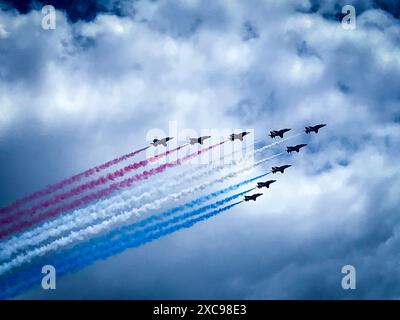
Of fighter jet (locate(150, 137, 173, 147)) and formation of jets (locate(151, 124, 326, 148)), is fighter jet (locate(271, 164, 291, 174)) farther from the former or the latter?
fighter jet (locate(150, 137, 173, 147))

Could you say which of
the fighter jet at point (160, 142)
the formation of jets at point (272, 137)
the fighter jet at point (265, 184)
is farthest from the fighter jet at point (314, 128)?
the fighter jet at point (160, 142)

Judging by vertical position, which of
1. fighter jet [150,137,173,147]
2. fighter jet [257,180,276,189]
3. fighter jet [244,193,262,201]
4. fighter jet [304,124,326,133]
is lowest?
fighter jet [244,193,262,201]

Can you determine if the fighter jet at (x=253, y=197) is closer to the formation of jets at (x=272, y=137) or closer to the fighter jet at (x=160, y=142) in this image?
the formation of jets at (x=272, y=137)

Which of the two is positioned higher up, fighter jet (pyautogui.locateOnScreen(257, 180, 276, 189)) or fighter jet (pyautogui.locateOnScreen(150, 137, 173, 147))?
fighter jet (pyautogui.locateOnScreen(150, 137, 173, 147))

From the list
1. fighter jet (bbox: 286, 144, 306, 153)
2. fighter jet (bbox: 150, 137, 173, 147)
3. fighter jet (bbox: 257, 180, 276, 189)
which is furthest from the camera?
fighter jet (bbox: 257, 180, 276, 189)

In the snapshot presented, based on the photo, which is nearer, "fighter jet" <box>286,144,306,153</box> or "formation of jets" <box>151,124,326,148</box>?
"formation of jets" <box>151,124,326,148</box>

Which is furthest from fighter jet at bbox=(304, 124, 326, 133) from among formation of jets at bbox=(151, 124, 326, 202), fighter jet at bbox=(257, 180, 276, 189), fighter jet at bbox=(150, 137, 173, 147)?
fighter jet at bbox=(150, 137, 173, 147)

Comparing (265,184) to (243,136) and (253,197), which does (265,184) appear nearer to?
(253,197)

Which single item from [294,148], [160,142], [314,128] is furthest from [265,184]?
[160,142]
